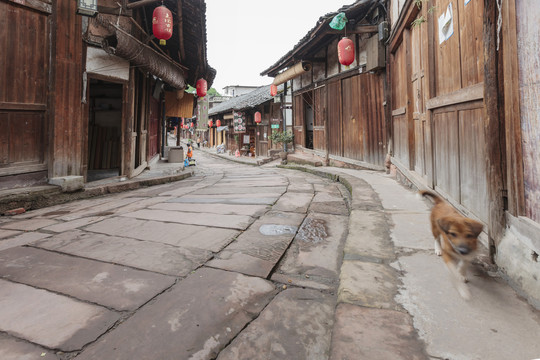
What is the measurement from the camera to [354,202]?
168 inches

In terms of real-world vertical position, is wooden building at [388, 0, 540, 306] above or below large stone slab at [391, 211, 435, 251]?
above

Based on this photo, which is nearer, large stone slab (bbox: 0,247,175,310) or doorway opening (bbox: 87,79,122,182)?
large stone slab (bbox: 0,247,175,310)

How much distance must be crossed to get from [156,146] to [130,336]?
1288 cm

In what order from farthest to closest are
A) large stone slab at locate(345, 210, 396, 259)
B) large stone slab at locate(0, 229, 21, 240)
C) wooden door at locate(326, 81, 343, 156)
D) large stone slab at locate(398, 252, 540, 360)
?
wooden door at locate(326, 81, 343, 156)
large stone slab at locate(0, 229, 21, 240)
large stone slab at locate(345, 210, 396, 259)
large stone slab at locate(398, 252, 540, 360)

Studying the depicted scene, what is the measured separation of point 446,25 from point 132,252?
13.8 feet

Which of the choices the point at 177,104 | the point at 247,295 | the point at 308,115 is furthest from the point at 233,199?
Answer: the point at 308,115

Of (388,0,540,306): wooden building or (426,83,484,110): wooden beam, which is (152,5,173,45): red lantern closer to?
(388,0,540,306): wooden building

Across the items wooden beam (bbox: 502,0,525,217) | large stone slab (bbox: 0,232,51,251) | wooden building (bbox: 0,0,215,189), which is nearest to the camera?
wooden beam (bbox: 502,0,525,217)

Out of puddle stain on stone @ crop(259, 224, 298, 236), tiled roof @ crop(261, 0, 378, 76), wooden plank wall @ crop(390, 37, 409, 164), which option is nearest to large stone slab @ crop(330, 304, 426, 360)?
puddle stain on stone @ crop(259, 224, 298, 236)


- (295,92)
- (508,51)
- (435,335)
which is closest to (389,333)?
(435,335)

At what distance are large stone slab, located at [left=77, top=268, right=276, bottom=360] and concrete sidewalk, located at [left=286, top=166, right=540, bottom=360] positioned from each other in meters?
0.60

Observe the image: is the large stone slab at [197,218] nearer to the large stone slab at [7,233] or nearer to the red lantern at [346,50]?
the large stone slab at [7,233]

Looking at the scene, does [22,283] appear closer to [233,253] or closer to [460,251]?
[233,253]

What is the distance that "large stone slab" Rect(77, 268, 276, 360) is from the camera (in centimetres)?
147
